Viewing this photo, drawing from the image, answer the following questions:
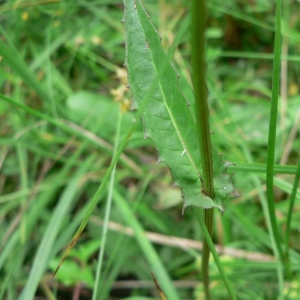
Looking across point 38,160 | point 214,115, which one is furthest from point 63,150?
point 214,115

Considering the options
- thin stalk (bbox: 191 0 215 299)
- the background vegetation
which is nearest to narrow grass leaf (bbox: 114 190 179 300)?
the background vegetation

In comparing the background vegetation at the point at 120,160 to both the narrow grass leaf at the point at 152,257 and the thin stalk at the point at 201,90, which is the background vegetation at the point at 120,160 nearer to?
the narrow grass leaf at the point at 152,257

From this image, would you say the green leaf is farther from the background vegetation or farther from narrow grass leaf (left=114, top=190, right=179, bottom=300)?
narrow grass leaf (left=114, top=190, right=179, bottom=300)

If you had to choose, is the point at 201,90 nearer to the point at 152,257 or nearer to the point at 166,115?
the point at 166,115

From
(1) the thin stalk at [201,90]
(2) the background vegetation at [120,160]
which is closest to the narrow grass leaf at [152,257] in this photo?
(2) the background vegetation at [120,160]

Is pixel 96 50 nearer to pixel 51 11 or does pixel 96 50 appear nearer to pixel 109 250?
pixel 51 11
